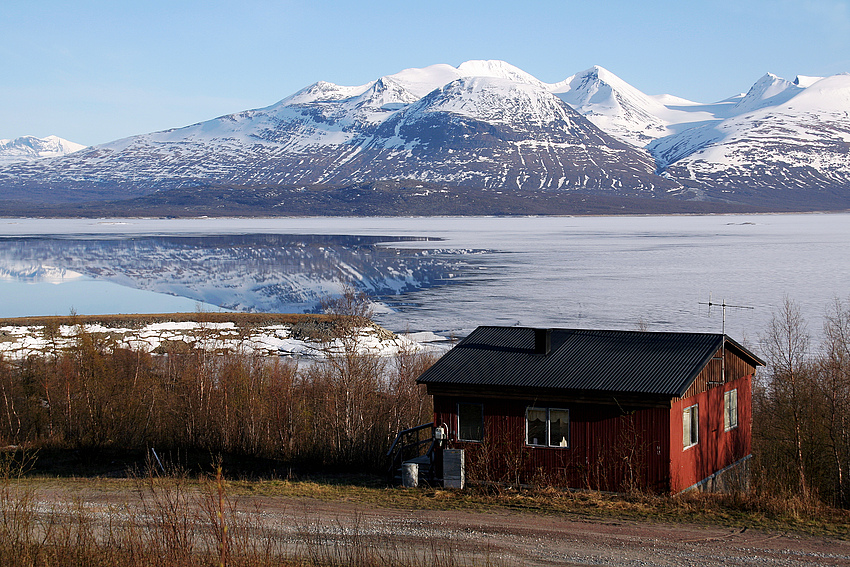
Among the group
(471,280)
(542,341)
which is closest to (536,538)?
(542,341)

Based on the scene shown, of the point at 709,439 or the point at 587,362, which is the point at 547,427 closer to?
the point at 587,362

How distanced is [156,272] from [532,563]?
240ft

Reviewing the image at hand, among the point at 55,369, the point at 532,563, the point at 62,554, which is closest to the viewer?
the point at 62,554

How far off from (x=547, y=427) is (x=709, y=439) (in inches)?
162

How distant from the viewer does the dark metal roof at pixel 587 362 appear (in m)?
18.4

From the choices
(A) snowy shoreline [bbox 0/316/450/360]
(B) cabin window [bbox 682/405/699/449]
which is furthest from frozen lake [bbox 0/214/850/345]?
(B) cabin window [bbox 682/405/699/449]

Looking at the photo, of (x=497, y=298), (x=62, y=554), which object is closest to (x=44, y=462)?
(x=62, y=554)

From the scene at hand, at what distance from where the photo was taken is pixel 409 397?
27.9 metres

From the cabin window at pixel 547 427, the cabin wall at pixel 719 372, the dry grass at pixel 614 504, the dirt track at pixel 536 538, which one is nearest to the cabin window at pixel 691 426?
the cabin wall at pixel 719 372

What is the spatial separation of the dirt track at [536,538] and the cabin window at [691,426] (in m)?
3.86

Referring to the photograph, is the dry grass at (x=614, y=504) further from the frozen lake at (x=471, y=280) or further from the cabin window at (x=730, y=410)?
the frozen lake at (x=471, y=280)

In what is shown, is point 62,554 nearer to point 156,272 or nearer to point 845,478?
point 845,478

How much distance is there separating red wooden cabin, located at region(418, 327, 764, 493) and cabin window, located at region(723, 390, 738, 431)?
0.05 m

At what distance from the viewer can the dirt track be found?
13.0 metres
